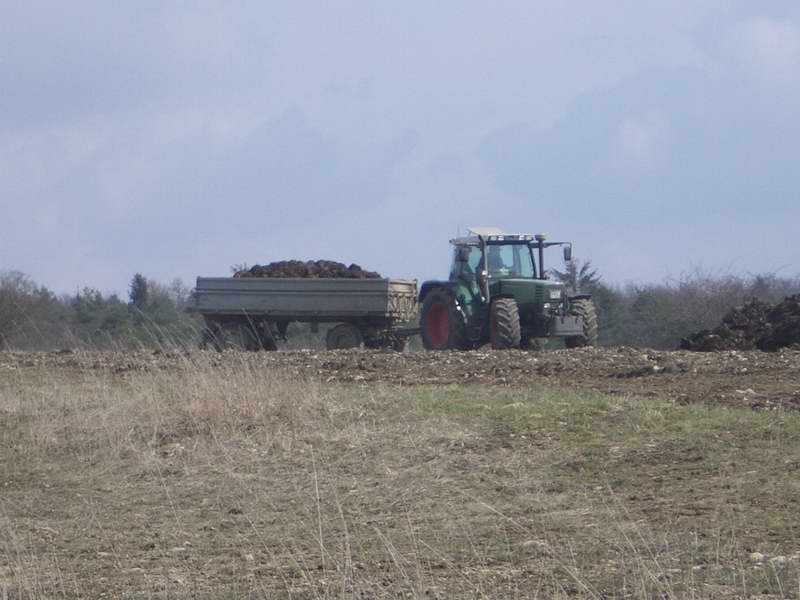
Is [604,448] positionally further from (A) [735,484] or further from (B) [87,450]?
(B) [87,450]

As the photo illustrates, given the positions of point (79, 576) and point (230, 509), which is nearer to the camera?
point (79, 576)

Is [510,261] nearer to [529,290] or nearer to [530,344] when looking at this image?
[529,290]

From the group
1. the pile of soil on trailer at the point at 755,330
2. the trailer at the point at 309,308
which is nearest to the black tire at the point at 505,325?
the pile of soil on trailer at the point at 755,330

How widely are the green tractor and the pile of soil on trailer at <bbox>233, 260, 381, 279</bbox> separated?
3.16m

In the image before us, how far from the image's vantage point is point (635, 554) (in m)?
6.34

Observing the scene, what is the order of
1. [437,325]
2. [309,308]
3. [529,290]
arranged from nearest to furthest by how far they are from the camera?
[529,290] → [437,325] → [309,308]

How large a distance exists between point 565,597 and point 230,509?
3.34 meters

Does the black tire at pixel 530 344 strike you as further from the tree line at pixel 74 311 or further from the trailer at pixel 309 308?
the tree line at pixel 74 311

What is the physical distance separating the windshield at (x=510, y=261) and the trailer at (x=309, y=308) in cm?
261

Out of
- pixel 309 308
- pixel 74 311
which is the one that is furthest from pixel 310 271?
pixel 74 311

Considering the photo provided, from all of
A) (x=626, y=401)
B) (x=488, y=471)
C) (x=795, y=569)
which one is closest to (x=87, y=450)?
(x=488, y=471)

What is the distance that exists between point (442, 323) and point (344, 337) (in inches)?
110

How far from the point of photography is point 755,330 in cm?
2053

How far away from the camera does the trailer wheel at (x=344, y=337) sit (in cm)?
2492
